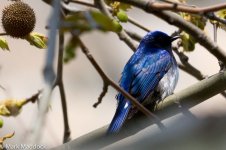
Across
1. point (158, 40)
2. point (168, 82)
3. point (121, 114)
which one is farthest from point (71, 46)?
point (158, 40)

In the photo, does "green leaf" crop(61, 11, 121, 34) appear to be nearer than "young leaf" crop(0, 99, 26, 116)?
Yes

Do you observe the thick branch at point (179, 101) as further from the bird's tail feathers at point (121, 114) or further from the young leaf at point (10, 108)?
the young leaf at point (10, 108)

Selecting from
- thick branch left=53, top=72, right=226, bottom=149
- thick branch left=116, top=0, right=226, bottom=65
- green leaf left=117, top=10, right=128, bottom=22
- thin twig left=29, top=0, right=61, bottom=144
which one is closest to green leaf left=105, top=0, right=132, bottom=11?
green leaf left=117, top=10, right=128, bottom=22

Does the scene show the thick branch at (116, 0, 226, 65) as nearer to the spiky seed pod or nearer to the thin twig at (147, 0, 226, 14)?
the thin twig at (147, 0, 226, 14)

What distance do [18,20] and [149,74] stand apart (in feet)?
6.22

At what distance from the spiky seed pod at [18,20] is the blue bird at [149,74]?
3.31 feet

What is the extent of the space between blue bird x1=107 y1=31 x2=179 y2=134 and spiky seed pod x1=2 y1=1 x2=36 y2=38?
1.01 metres

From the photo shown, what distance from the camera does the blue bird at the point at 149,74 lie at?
4211mm

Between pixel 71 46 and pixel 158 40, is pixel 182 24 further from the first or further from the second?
pixel 158 40

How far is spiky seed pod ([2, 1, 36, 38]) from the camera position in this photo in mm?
2938

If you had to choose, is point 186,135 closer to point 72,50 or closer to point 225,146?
point 225,146

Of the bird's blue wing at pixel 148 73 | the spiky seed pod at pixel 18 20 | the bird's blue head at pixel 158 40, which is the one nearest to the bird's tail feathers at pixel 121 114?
the bird's blue wing at pixel 148 73

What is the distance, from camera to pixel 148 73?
4664mm

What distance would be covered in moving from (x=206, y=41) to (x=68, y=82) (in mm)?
4384
